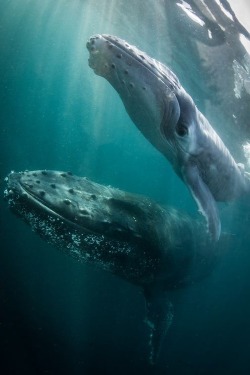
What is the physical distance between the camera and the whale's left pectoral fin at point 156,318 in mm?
9337

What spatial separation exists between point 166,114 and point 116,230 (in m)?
2.73

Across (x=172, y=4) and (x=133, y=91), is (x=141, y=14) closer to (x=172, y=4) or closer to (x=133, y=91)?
(x=172, y=4)

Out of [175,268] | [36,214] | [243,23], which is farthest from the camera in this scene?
[243,23]

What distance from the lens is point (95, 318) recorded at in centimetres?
1529

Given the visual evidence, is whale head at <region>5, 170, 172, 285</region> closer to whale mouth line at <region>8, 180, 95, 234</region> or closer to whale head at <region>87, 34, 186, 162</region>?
whale mouth line at <region>8, 180, 95, 234</region>

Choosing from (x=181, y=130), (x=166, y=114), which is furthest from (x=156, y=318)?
(x=166, y=114)

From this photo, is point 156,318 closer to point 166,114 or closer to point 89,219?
point 89,219

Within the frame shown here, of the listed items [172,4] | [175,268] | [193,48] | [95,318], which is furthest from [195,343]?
[172,4]

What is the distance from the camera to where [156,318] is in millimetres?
9492

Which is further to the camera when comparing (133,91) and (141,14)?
(141,14)

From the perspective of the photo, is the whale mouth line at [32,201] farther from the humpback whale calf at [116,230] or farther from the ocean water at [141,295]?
the ocean water at [141,295]

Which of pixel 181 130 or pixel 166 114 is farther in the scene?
pixel 181 130

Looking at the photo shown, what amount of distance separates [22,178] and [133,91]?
8.14 ft

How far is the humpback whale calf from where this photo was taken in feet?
18.8
